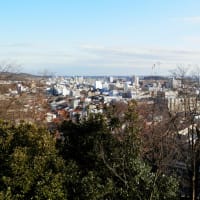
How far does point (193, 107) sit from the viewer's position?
10.0 m

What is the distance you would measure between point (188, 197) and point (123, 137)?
7.52 feet

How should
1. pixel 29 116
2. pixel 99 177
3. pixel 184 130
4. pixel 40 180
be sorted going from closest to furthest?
1. pixel 40 180
2. pixel 99 177
3. pixel 184 130
4. pixel 29 116

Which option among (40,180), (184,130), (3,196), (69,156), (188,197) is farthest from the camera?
(184,130)

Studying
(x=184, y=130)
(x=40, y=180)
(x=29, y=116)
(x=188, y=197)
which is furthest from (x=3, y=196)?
(x=29, y=116)

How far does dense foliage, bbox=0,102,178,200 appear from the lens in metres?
7.04

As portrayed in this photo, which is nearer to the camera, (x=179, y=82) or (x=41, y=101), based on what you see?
(x=179, y=82)

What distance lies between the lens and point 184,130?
11.6 metres

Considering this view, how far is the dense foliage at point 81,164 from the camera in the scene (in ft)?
23.1

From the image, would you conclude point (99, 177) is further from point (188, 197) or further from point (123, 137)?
point (188, 197)

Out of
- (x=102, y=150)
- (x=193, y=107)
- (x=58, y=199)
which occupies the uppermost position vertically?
(x=193, y=107)

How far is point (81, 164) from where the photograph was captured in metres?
8.55

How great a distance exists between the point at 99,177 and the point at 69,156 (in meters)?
1.13

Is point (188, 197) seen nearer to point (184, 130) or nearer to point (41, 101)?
point (184, 130)

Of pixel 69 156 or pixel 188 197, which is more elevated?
pixel 69 156
